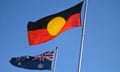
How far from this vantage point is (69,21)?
22.2 ft

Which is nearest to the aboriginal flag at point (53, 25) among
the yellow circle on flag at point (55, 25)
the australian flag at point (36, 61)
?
the yellow circle on flag at point (55, 25)

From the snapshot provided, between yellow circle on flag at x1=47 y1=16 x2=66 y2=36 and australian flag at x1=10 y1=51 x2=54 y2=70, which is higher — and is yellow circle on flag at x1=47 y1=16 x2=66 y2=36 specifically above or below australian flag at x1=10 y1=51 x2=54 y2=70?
above

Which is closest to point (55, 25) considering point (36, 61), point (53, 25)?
point (53, 25)

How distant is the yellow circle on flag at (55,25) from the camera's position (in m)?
6.85

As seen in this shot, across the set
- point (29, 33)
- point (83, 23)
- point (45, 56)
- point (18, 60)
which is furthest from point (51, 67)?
point (83, 23)

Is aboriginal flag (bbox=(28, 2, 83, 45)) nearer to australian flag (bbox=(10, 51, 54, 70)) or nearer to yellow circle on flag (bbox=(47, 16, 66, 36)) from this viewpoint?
yellow circle on flag (bbox=(47, 16, 66, 36))

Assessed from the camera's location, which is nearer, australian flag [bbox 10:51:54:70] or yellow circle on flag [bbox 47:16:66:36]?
yellow circle on flag [bbox 47:16:66:36]

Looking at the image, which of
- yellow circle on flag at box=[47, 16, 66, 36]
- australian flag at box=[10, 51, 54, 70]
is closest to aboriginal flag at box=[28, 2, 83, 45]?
yellow circle on flag at box=[47, 16, 66, 36]

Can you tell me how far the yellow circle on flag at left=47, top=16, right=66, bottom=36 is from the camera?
685 cm

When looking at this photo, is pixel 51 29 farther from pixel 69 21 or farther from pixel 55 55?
pixel 55 55

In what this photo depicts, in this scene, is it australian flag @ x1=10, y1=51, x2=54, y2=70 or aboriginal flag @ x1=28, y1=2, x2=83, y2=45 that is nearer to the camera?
aboriginal flag @ x1=28, y1=2, x2=83, y2=45

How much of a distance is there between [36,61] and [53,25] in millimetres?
1655

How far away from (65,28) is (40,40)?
641 millimetres

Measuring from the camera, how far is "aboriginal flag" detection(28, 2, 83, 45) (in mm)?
6754
